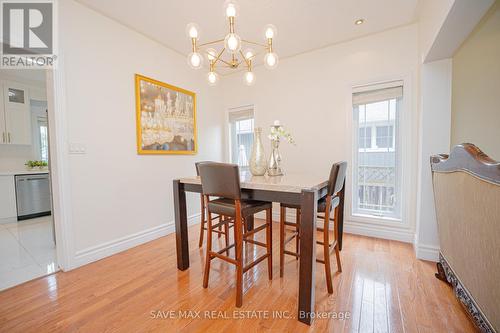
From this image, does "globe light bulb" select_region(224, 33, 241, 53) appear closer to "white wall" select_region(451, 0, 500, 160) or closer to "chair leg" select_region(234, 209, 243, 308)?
"chair leg" select_region(234, 209, 243, 308)

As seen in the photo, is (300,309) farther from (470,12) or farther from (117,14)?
(117,14)

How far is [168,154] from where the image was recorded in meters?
2.92

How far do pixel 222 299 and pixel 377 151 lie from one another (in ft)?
8.29

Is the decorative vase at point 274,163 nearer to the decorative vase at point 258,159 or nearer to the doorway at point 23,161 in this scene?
the decorative vase at point 258,159

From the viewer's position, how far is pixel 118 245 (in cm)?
232

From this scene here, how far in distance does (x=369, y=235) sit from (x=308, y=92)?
218cm

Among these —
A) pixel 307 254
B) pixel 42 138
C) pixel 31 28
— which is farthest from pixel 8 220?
pixel 307 254

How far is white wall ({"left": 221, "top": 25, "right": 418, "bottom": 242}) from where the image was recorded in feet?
7.82

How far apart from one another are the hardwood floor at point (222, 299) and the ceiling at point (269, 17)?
241cm

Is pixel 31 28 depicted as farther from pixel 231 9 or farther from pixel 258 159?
pixel 258 159

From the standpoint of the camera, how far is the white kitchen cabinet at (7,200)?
331cm

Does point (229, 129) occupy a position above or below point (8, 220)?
above

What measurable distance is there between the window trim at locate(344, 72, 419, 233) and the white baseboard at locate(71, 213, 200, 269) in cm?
276

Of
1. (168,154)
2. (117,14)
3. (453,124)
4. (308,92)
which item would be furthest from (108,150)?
(453,124)
